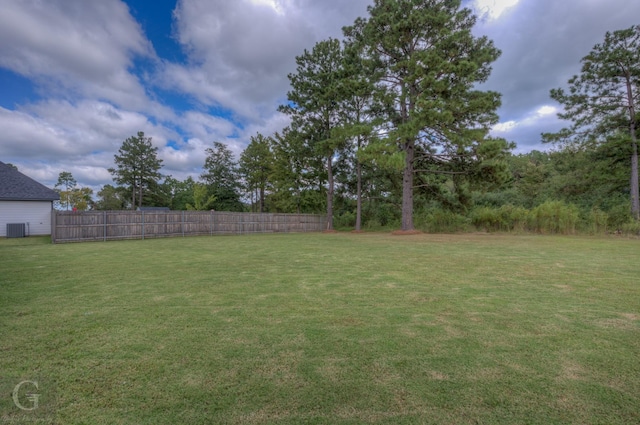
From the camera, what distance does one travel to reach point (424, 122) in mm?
12023

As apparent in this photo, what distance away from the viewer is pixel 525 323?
8.72 ft

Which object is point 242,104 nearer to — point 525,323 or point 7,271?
point 7,271

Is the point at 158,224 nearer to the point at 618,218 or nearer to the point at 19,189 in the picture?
the point at 19,189

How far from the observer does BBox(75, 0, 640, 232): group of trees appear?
1245 cm

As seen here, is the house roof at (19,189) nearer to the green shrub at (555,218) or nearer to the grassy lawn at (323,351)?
the grassy lawn at (323,351)

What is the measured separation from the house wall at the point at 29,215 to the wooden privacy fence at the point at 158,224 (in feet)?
18.3

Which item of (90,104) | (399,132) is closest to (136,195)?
(90,104)

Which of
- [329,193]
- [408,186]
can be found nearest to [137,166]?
[329,193]

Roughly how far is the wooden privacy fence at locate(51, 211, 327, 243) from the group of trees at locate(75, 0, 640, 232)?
356 centimetres

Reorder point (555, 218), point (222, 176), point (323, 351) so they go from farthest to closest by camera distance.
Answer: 1. point (222, 176)
2. point (555, 218)
3. point (323, 351)

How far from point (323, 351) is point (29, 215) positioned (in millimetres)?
19518

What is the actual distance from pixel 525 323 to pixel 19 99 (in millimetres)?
20007

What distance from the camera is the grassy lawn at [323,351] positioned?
4.91 ft

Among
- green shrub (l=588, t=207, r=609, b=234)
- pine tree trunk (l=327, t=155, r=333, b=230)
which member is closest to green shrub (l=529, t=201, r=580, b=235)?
green shrub (l=588, t=207, r=609, b=234)
